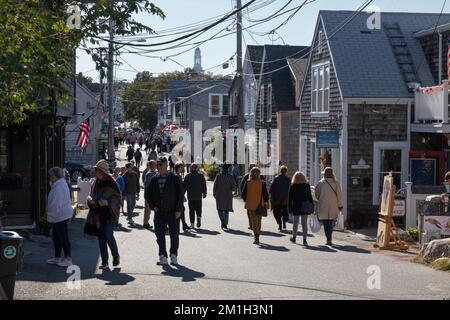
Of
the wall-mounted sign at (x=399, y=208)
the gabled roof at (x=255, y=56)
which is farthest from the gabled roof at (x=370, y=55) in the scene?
the gabled roof at (x=255, y=56)

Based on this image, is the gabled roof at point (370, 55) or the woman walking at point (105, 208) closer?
the woman walking at point (105, 208)

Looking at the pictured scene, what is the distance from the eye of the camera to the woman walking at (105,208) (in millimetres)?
12812

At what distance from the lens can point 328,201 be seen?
1725 centimetres

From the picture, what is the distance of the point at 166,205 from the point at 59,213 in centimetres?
178

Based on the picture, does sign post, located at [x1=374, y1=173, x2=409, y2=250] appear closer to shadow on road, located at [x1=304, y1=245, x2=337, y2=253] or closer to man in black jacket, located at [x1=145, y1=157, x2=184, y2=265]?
shadow on road, located at [x1=304, y1=245, x2=337, y2=253]

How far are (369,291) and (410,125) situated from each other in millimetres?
13417

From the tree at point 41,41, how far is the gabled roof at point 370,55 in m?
12.0

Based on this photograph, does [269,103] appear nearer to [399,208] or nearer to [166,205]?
[399,208]

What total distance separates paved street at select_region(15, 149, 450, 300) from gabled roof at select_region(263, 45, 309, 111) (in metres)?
18.1

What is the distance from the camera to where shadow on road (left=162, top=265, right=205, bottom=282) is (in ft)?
39.5

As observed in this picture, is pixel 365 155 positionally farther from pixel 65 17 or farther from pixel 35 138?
pixel 65 17

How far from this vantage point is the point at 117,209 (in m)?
12.9

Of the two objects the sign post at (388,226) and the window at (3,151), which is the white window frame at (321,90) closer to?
the sign post at (388,226)

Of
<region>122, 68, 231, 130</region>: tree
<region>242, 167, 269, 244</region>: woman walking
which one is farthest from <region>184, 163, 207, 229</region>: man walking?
<region>122, 68, 231, 130</region>: tree
